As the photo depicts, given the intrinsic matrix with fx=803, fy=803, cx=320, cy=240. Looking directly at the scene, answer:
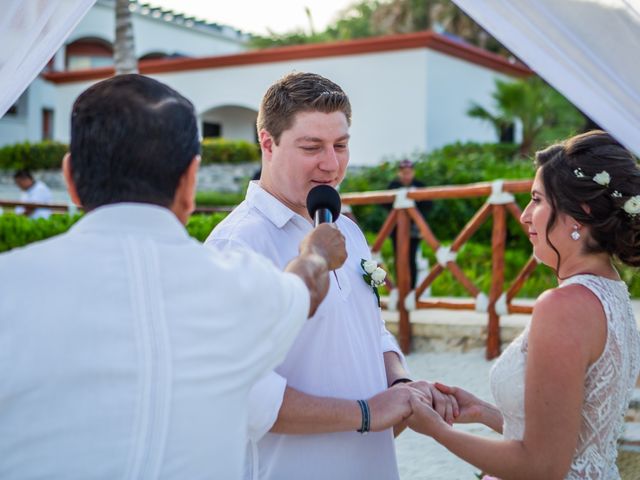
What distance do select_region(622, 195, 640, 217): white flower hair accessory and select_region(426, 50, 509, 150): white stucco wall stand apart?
17.7 metres

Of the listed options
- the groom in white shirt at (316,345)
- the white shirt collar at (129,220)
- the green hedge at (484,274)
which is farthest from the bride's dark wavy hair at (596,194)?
the green hedge at (484,274)

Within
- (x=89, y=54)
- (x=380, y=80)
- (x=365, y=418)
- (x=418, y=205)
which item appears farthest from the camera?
(x=89, y=54)

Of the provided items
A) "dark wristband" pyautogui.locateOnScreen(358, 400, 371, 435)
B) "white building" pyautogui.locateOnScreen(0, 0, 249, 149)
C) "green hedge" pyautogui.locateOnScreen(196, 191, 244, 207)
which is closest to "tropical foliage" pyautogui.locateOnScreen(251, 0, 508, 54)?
"white building" pyautogui.locateOnScreen(0, 0, 249, 149)

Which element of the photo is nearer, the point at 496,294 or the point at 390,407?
the point at 390,407

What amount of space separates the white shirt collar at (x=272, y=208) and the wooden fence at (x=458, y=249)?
5.39m

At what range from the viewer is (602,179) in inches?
94.3

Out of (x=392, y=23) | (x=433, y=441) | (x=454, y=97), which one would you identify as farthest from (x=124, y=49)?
(x=392, y=23)

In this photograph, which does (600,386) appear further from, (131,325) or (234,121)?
(234,121)

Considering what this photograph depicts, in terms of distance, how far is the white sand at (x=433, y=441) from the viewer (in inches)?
219

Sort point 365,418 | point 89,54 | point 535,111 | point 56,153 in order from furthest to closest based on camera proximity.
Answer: point 89,54 → point 56,153 → point 535,111 → point 365,418

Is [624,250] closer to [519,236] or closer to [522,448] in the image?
[522,448]

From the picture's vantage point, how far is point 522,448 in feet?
7.47

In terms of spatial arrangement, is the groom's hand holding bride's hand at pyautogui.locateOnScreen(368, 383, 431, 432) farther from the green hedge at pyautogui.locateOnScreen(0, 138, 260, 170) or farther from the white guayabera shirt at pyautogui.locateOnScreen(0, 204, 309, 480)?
the green hedge at pyautogui.locateOnScreen(0, 138, 260, 170)

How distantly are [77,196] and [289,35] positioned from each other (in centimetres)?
3975
